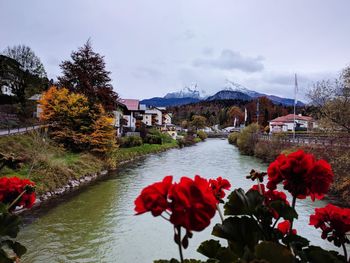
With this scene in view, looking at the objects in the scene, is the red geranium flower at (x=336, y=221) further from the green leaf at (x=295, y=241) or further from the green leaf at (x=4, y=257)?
the green leaf at (x=4, y=257)

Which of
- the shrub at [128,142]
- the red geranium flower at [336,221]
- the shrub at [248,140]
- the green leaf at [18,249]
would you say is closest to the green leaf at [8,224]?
the green leaf at [18,249]

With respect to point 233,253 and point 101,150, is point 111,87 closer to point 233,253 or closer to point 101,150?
point 101,150

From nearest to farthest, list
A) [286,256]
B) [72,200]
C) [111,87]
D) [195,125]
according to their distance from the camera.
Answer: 1. [286,256]
2. [72,200]
3. [111,87]
4. [195,125]

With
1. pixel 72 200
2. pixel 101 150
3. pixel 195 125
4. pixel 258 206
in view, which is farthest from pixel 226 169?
pixel 195 125

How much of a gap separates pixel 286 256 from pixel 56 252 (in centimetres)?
883

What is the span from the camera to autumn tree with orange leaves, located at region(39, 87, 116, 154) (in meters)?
24.3

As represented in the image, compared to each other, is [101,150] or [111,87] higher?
[111,87]

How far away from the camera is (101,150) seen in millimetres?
24000

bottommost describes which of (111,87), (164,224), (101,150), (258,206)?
(164,224)

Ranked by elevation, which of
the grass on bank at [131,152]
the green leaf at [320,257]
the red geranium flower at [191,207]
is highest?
the red geranium flower at [191,207]

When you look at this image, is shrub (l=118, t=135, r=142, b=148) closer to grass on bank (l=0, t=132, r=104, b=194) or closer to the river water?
grass on bank (l=0, t=132, r=104, b=194)

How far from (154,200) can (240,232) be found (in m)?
0.62

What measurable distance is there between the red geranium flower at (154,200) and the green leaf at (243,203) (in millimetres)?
533

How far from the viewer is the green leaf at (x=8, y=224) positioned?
184cm
